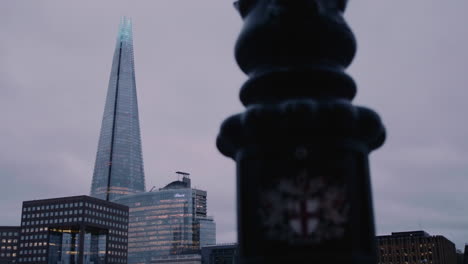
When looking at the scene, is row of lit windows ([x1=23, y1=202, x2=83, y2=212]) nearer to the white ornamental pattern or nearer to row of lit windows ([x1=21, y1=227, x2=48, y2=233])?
row of lit windows ([x1=21, y1=227, x2=48, y2=233])

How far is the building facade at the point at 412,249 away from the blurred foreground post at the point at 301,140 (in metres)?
166

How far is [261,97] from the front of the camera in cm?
936

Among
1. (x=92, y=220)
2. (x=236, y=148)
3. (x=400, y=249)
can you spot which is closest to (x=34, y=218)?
(x=92, y=220)

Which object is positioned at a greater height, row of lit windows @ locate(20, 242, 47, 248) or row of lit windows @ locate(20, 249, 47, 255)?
row of lit windows @ locate(20, 242, 47, 248)

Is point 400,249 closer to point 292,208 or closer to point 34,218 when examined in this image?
point 34,218

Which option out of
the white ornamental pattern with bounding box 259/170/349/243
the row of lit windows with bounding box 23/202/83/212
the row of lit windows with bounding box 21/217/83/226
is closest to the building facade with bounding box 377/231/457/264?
the row of lit windows with bounding box 21/217/83/226

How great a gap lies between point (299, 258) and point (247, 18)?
421 cm

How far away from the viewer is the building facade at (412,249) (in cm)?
16404

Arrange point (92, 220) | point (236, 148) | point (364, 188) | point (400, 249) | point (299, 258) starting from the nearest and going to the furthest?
1. point (299, 258)
2. point (364, 188)
3. point (236, 148)
4. point (400, 249)
5. point (92, 220)

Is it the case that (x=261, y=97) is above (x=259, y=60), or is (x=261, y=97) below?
below

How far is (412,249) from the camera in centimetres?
16600

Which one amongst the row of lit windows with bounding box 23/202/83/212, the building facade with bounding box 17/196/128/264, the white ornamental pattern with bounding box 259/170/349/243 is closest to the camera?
the white ornamental pattern with bounding box 259/170/349/243

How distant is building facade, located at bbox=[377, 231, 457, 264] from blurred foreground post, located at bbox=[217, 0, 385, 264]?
545 feet

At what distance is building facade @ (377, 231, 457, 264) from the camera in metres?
164
